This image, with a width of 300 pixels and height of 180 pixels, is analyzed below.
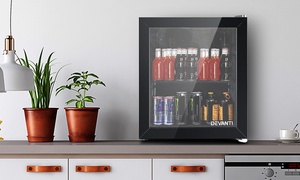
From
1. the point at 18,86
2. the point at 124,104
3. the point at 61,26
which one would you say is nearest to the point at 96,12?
the point at 61,26

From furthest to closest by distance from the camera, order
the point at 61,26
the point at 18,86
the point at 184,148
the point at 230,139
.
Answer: the point at 61,26, the point at 230,139, the point at 184,148, the point at 18,86

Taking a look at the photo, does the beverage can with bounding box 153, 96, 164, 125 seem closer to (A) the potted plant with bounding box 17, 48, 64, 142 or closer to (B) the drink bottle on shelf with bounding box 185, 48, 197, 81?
(B) the drink bottle on shelf with bounding box 185, 48, 197, 81

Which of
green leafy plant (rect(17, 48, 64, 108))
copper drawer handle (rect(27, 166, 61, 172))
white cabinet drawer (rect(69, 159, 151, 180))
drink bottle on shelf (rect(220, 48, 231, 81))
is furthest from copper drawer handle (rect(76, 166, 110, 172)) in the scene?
drink bottle on shelf (rect(220, 48, 231, 81))

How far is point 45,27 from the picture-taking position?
4.02m

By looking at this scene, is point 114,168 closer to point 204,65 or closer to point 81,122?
point 81,122

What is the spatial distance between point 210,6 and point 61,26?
100 cm

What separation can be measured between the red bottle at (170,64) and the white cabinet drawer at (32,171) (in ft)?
2.73

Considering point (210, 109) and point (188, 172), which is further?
point (210, 109)

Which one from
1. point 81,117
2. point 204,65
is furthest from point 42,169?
point 204,65

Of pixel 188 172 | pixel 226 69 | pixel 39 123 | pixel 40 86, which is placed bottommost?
pixel 188 172

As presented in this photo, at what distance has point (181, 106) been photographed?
12.4 ft

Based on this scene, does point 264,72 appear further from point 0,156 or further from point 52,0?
point 0,156

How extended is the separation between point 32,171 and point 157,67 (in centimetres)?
99

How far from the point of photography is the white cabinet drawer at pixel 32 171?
347 cm
